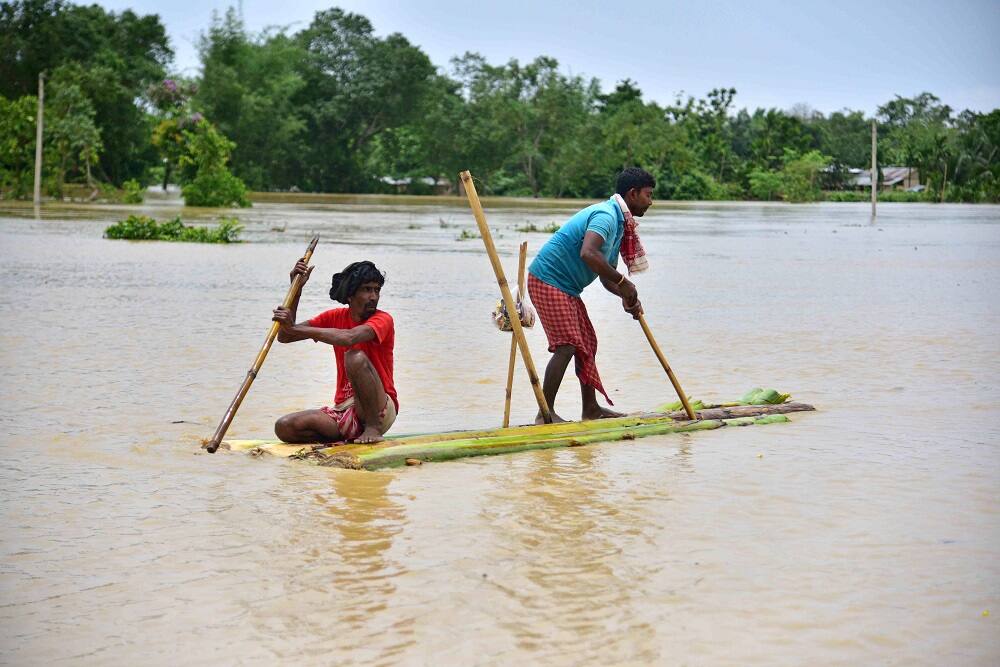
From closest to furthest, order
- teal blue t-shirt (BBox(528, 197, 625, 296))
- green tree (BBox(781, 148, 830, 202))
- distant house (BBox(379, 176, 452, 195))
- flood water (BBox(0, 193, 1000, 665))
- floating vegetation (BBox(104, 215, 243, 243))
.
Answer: flood water (BBox(0, 193, 1000, 665)) < teal blue t-shirt (BBox(528, 197, 625, 296)) < floating vegetation (BBox(104, 215, 243, 243)) < green tree (BBox(781, 148, 830, 202)) < distant house (BBox(379, 176, 452, 195))

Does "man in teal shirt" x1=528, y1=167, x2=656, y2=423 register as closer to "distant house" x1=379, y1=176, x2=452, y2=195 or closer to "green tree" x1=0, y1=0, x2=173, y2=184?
Result: "green tree" x1=0, y1=0, x2=173, y2=184

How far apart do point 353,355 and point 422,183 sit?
66152 millimetres

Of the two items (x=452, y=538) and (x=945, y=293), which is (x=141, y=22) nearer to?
(x=945, y=293)

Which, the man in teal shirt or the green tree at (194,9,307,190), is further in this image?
the green tree at (194,9,307,190)

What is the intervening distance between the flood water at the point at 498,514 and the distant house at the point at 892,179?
70015 millimetres

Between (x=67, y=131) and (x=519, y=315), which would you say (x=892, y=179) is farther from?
(x=519, y=315)

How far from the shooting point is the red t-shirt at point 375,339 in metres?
5.54

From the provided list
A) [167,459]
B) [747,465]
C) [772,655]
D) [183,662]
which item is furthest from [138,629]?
[747,465]

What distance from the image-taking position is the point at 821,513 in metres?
4.96

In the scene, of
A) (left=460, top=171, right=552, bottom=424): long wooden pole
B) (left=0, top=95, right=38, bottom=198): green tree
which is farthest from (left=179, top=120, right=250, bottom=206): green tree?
(left=460, top=171, right=552, bottom=424): long wooden pole

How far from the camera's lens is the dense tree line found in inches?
2135

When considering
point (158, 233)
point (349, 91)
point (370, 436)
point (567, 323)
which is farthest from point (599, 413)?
point (349, 91)

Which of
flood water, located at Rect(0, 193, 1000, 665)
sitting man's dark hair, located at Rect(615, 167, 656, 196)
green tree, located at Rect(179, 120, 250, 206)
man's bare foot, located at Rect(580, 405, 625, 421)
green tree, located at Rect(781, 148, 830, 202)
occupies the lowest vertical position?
flood water, located at Rect(0, 193, 1000, 665)

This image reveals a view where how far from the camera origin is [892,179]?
258 feet
